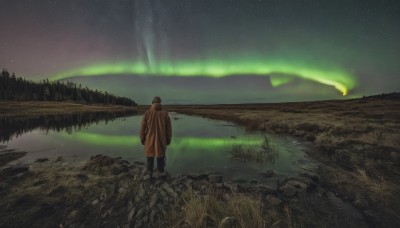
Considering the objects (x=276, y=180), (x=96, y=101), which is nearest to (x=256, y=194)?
(x=276, y=180)

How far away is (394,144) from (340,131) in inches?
274

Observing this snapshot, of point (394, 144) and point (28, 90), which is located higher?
point (28, 90)

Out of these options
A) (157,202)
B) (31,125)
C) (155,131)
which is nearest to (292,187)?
(157,202)

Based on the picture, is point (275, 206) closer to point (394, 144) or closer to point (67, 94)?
point (394, 144)

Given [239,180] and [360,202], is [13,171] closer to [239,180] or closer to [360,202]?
[239,180]

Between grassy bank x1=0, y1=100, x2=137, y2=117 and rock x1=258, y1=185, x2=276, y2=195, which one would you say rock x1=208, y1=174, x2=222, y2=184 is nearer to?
rock x1=258, y1=185, x2=276, y2=195

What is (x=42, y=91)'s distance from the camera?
109125 mm

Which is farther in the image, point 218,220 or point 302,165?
point 302,165

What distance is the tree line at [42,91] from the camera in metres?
96.1

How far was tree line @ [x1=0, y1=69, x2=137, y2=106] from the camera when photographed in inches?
3784

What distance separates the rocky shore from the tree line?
120 meters

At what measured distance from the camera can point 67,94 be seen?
11938 cm

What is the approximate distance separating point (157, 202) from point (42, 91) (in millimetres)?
138581

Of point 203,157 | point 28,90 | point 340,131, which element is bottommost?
point 203,157
